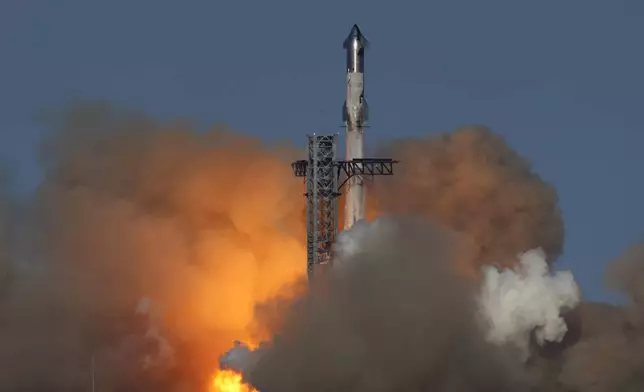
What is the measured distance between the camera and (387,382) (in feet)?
263

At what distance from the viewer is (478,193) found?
8506 cm

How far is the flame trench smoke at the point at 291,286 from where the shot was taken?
80188 mm

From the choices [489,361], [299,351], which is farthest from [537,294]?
[299,351]

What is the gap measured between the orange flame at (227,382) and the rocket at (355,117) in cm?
653

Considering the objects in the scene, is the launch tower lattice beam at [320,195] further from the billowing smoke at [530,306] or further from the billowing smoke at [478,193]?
the billowing smoke at [530,306]

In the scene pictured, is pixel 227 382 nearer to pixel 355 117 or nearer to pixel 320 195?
pixel 320 195

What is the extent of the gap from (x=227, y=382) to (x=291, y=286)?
4307 millimetres

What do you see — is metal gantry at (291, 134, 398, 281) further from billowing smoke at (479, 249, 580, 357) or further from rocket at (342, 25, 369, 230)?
billowing smoke at (479, 249, 580, 357)

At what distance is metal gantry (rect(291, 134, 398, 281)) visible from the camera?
276 ft

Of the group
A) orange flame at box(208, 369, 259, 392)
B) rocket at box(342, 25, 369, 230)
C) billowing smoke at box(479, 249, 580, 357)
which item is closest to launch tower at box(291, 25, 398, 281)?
rocket at box(342, 25, 369, 230)

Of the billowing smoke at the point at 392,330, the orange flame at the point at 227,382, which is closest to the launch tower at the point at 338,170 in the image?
the billowing smoke at the point at 392,330

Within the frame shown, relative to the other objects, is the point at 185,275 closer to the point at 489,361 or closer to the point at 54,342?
the point at 54,342

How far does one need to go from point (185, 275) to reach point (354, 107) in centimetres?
901

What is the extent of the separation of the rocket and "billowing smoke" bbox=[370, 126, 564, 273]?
1673 millimetres
